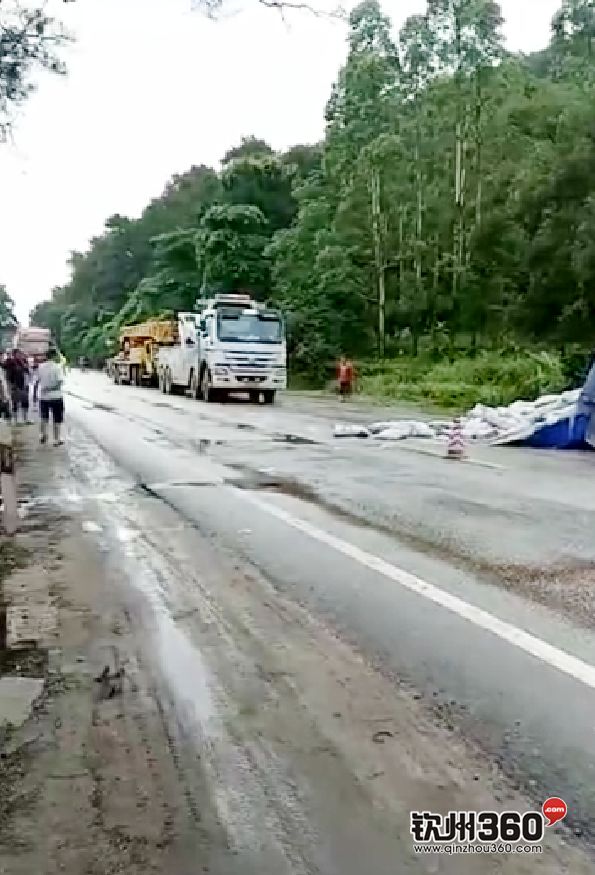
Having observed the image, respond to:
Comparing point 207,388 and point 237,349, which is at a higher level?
point 237,349

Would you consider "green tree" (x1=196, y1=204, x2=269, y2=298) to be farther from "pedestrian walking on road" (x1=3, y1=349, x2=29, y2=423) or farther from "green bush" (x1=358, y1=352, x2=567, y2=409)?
"pedestrian walking on road" (x1=3, y1=349, x2=29, y2=423)

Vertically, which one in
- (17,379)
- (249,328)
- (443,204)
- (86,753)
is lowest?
(86,753)

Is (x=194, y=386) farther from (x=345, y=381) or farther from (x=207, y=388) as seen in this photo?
(x=345, y=381)

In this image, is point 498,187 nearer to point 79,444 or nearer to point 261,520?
point 79,444

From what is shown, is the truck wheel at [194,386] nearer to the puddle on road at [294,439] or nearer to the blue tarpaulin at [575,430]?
the puddle on road at [294,439]

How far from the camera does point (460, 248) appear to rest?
39.9 metres

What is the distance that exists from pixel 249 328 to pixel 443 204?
1141cm

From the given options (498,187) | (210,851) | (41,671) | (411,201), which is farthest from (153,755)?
(411,201)

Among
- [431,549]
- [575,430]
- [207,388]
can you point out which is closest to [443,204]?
[207,388]

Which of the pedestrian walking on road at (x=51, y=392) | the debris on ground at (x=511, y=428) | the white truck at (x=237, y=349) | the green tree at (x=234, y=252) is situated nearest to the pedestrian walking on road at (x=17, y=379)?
the pedestrian walking on road at (x=51, y=392)

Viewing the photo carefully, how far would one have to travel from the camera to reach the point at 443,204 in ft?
140

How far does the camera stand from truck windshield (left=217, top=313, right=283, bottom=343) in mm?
34906

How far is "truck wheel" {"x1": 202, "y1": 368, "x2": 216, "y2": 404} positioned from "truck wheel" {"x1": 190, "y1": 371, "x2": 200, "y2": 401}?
671 mm

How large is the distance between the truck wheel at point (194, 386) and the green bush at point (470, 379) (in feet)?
19.1
